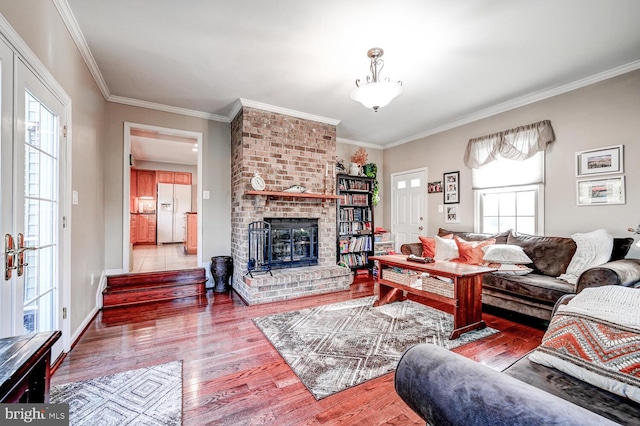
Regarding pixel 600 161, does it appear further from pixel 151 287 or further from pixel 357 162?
pixel 151 287

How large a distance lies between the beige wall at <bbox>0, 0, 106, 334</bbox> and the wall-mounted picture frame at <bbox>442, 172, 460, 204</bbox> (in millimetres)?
4790

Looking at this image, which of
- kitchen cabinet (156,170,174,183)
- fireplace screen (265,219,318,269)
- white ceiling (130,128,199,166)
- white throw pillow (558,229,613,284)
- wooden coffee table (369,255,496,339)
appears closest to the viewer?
wooden coffee table (369,255,496,339)

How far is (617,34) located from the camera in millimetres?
2365

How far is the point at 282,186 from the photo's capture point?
13.3ft

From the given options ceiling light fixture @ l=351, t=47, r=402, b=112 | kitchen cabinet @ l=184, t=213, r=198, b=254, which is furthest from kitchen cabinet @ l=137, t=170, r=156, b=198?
ceiling light fixture @ l=351, t=47, r=402, b=112

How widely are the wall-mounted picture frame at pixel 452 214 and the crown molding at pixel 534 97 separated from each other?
133 cm

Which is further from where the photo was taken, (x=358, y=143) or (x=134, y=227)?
(x=134, y=227)

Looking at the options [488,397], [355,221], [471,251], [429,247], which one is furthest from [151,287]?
[471,251]

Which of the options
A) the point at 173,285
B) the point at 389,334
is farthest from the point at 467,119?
the point at 173,285

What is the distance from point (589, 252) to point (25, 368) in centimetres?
397

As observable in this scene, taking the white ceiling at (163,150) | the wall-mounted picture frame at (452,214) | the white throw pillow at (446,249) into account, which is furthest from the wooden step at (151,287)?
the wall-mounted picture frame at (452,214)

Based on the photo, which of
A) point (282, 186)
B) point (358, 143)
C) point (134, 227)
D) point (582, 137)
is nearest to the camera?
point (582, 137)

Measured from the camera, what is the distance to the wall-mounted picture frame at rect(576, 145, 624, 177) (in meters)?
2.88

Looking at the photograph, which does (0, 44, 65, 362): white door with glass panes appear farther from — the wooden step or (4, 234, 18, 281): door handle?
the wooden step
